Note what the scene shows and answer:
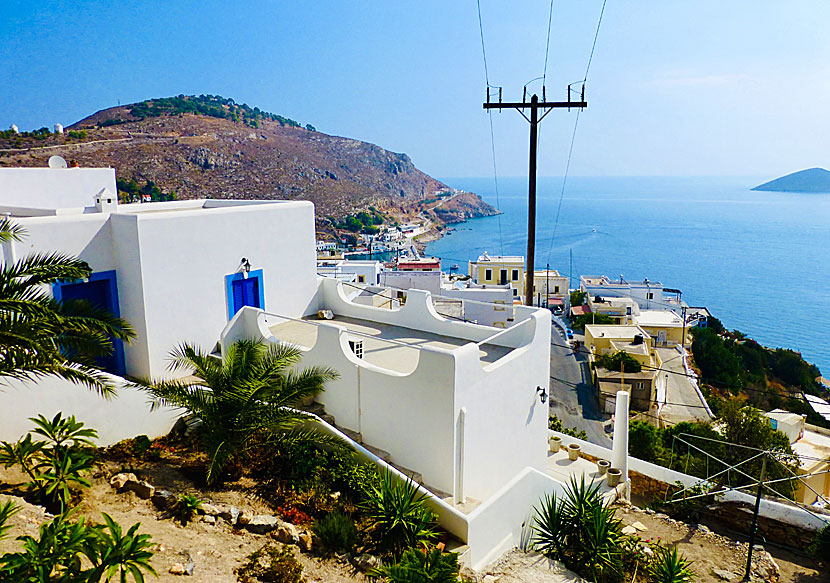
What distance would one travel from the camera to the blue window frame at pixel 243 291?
42.4ft

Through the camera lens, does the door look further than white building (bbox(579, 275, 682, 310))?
No

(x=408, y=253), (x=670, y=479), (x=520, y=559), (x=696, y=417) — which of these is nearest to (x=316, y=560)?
(x=520, y=559)

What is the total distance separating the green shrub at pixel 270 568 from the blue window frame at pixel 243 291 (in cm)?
681

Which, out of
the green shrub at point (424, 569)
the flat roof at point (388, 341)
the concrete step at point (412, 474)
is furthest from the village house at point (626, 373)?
the green shrub at point (424, 569)

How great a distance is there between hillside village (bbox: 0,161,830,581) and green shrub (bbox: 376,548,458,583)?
3.1 inches

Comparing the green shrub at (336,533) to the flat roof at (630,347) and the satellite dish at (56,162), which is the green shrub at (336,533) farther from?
the flat roof at (630,347)

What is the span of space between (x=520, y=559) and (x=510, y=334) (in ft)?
12.9

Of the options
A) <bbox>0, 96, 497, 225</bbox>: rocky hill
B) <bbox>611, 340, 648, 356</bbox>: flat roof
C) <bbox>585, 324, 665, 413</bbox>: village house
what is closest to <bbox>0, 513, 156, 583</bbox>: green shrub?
<bbox>585, 324, 665, 413</bbox>: village house

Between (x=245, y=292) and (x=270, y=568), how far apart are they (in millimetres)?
7516

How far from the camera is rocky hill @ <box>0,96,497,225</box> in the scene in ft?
332

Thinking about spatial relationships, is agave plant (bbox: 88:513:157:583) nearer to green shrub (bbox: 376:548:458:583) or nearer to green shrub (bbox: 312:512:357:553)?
green shrub (bbox: 376:548:458:583)

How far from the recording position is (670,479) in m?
15.5

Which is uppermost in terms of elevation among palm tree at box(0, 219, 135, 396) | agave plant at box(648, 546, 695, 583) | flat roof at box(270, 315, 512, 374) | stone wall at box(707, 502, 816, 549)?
palm tree at box(0, 219, 135, 396)

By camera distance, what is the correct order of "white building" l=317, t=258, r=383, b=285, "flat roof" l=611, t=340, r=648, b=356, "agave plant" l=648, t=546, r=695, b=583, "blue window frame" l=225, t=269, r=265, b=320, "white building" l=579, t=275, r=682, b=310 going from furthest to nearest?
"white building" l=579, t=275, r=682, b=310, "white building" l=317, t=258, r=383, b=285, "flat roof" l=611, t=340, r=648, b=356, "blue window frame" l=225, t=269, r=265, b=320, "agave plant" l=648, t=546, r=695, b=583
